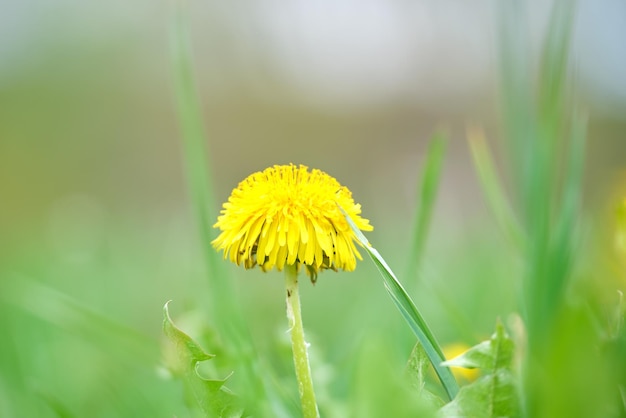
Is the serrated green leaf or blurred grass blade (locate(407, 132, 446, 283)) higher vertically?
blurred grass blade (locate(407, 132, 446, 283))

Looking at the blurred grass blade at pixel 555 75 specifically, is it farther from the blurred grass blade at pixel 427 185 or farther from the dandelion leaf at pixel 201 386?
the dandelion leaf at pixel 201 386

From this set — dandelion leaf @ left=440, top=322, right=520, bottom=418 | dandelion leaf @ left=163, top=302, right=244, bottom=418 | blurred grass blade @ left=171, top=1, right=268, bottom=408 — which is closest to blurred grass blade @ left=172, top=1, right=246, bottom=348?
blurred grass blade @ left=171, top=1, right=268, bottom=408

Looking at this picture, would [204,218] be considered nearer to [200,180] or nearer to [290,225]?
[200,180]

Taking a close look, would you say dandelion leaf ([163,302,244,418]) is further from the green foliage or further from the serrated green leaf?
the green foliage

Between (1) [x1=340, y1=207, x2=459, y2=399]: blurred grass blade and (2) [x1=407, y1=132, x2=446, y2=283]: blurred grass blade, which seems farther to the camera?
(2) [x1=407, y1=132, x2=446, y2=283]: blurred grass blade

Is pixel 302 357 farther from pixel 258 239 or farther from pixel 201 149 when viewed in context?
pixel 201 149

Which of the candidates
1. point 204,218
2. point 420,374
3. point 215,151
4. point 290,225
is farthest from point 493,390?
point 215,151

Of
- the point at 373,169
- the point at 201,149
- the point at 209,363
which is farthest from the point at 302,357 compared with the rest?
the point at 373,169
